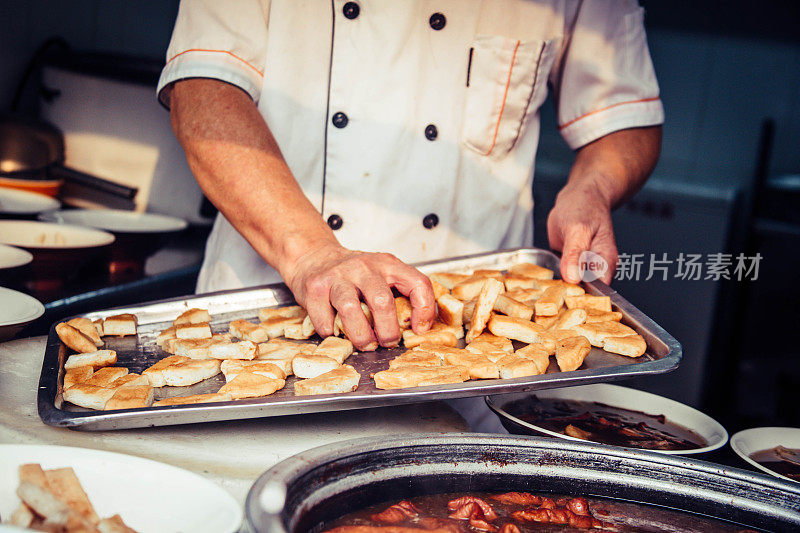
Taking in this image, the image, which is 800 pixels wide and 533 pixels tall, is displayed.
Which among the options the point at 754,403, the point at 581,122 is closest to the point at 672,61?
the point at 754,403

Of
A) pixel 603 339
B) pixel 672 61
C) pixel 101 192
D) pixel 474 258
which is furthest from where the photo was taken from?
pixel 672 61

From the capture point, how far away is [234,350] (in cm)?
133

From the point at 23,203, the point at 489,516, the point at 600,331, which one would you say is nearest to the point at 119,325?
the point at 489,516

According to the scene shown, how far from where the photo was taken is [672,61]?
5148 millimetres

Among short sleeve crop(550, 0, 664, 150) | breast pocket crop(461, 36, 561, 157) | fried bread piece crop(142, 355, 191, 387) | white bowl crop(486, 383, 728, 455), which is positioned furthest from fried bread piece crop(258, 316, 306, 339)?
short sleeve crop(550, 0, 664, 150)

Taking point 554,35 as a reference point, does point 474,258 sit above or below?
below

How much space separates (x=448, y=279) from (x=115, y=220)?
1.61m

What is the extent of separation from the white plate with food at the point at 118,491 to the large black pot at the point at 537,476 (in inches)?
5.3

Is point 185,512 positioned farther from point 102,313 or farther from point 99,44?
point 99,44

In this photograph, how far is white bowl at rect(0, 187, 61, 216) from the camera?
258cm

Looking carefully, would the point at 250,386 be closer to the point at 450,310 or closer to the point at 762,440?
the point at 450,310

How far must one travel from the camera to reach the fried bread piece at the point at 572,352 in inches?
51.5

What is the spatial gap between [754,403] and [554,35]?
11.4ft

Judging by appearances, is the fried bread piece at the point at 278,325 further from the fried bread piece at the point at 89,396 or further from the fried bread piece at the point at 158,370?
the fried bread piece at the point at 89,396
